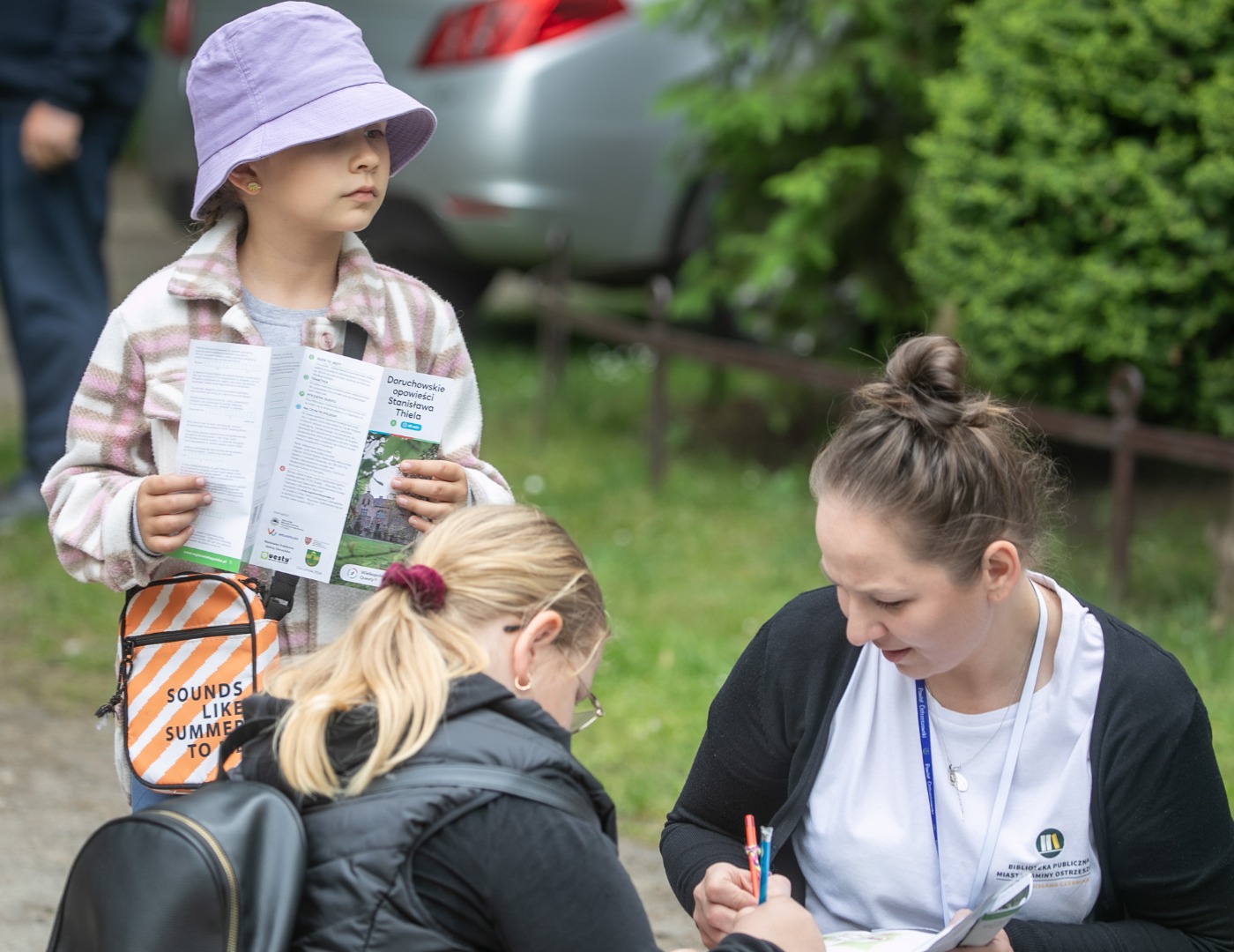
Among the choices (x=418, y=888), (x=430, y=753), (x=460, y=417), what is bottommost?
(x=418, y=888)

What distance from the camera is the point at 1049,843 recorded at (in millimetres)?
2168

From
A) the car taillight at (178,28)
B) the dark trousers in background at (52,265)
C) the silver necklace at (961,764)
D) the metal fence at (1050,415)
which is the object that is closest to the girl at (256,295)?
the silver necklace at (961,764)

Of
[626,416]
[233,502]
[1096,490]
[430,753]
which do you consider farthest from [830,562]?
[626,416]

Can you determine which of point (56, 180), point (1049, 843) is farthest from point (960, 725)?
point (56, 180)

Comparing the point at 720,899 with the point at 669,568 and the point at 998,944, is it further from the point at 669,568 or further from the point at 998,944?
the point at 669,568

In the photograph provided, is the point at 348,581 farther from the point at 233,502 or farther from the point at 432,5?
the point at 432,5

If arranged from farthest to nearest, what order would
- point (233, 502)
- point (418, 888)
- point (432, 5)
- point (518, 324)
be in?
point (518, 324) < point (432, 5) < point (233, 502) < point (418, 888)

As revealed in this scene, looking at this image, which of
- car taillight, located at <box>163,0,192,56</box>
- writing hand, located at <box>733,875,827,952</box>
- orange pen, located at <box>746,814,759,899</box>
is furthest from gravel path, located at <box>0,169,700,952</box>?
car taillight, located at <box>163,0,192,56</box>

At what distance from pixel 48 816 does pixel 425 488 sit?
1885 mm

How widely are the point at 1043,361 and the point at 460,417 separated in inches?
120

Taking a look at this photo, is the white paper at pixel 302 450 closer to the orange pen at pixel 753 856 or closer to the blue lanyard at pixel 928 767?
the orange pen at pixel 753 856

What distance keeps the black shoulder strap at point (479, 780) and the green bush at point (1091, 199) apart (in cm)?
340

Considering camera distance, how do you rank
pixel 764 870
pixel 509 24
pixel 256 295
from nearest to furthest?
pixel 764 870
pixel 256 295
pixel 509 24

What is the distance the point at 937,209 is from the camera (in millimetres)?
5121
